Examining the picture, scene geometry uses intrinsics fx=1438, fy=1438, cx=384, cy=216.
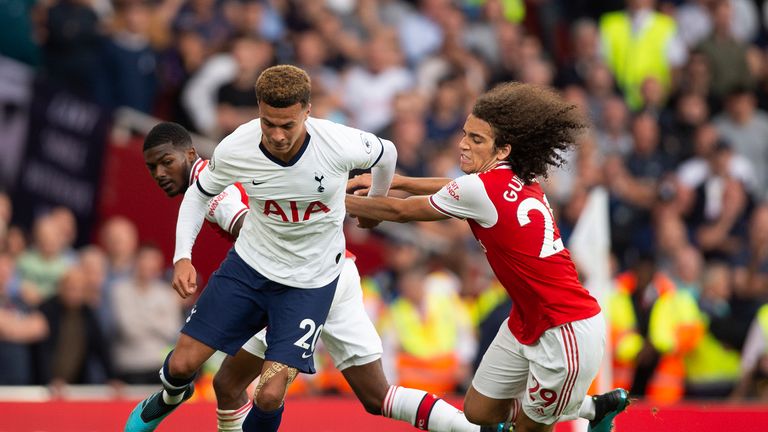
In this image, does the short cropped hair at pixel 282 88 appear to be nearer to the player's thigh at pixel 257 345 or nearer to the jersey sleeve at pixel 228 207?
the jersey sleeve at pixel 228 207

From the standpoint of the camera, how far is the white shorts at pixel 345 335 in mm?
7875

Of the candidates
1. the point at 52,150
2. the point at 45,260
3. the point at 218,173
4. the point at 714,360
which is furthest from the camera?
the point at 714,360

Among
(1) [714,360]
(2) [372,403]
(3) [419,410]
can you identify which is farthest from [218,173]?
(1) [714,360]

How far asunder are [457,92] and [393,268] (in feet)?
8.05

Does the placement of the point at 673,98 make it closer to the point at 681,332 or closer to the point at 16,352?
the point at 681,332

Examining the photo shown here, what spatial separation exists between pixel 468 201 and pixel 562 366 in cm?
96

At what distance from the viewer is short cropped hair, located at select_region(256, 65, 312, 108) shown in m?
7.09

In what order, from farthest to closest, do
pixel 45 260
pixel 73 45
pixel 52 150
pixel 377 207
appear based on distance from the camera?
1. pixel 73 45
2. pixel 52 150
3. pixel 45 260
4. pixel 377 207

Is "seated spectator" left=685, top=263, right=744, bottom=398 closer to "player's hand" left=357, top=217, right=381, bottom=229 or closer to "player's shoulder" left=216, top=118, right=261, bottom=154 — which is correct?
"player's hand" left=357, top=217, right=381, bottom=229

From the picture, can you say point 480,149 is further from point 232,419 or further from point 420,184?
point 232,419

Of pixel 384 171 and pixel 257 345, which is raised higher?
pixel 384 171

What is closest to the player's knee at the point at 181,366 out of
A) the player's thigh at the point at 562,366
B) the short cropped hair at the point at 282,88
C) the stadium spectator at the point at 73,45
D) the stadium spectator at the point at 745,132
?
the short cropped hair at the point at 282,88

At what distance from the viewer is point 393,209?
297 inches

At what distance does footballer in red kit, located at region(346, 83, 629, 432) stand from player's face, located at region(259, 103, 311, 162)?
592mm
